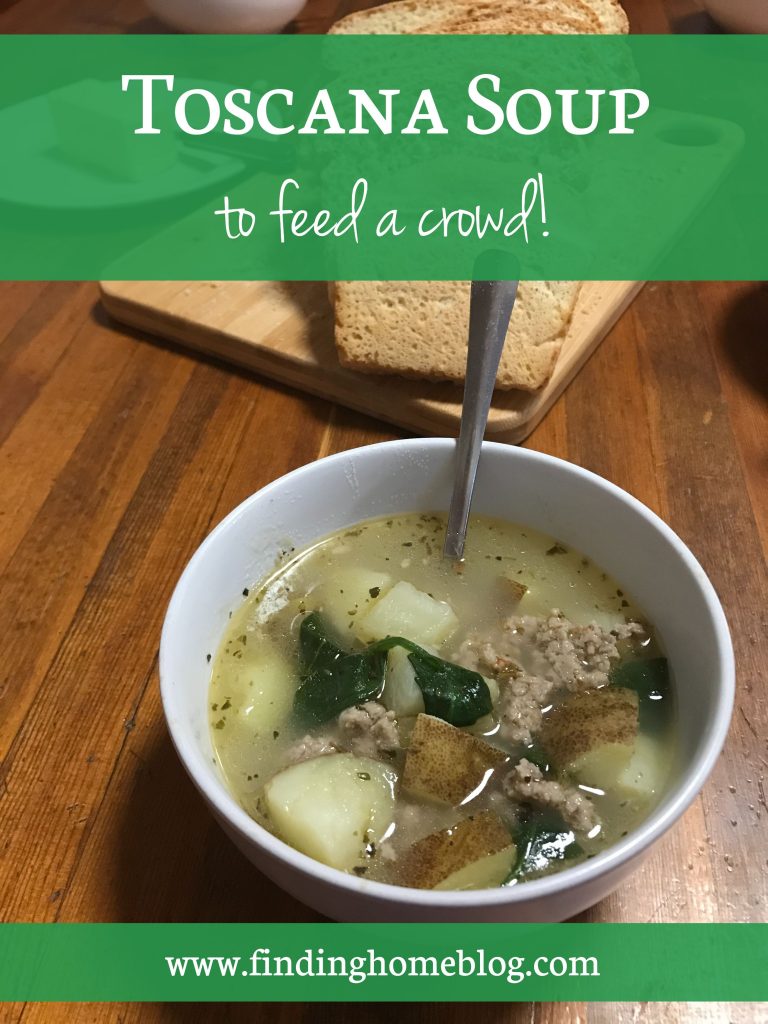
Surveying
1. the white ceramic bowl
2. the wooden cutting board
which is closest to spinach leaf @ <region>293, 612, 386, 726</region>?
the white ceramic bowl

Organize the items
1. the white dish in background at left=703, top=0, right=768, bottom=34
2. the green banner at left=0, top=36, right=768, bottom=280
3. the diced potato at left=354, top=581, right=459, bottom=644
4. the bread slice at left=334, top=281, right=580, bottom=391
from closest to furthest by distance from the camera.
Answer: the diced potato at left=354, top=581, right=459, bottom=644 < the bread slice at left=334, top=281, right=580, bottom=391 < the green banner at left=0, top=36, right=768, bottom=280 < the white dish in background at left=703, top=0, right=768, bottom=34

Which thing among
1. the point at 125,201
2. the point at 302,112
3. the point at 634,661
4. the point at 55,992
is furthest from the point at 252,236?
the point at 55,992

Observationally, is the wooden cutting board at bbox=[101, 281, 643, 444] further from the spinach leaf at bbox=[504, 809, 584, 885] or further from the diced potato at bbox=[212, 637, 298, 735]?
the spinach leaf at bbox=[504, 809, 584, 885]

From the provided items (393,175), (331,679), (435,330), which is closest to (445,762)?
(331,679)

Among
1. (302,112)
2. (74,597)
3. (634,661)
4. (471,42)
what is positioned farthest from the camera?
(302,112)

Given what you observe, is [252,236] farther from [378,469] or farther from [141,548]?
[378,469]

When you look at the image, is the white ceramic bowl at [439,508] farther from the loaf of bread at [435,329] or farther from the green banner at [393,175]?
the green banner at [393,175]

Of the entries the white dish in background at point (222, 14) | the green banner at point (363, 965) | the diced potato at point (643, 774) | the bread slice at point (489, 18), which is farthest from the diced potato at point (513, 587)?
the white dish in background at point (222, 14)
